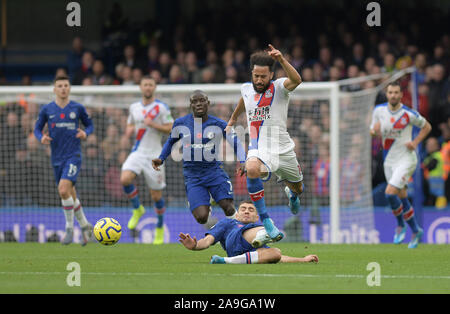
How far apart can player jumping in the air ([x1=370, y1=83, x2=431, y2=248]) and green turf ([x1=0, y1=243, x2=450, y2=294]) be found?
1.35 meters

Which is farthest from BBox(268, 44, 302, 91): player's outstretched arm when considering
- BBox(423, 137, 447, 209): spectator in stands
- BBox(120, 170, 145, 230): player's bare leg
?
BBox(423, 137, 447, 209): spectator in stands

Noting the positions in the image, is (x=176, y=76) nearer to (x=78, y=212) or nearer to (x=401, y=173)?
(x=78, y=212)

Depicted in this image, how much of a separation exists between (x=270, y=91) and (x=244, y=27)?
11551 mm

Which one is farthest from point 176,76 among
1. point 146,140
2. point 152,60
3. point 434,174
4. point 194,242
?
point 194,242

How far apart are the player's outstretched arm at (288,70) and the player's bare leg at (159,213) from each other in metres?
5.31

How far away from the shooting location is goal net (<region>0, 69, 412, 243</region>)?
16469 millimetres

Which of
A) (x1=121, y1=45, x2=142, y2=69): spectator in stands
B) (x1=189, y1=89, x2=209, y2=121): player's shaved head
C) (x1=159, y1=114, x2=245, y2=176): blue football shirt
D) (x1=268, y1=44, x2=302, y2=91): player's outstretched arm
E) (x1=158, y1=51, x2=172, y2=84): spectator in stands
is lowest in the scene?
(x1=159, y1=114, x2=245, y2=176): blue football shirt

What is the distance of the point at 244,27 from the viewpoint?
21.8 meters

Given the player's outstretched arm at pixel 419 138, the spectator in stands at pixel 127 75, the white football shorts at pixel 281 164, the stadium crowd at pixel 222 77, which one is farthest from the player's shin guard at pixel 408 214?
the spectator in stands at pixel 127 75

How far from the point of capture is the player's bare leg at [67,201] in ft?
44.2

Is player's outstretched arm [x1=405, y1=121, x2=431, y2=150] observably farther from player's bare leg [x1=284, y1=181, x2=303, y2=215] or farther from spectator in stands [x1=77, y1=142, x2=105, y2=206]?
spectator in stands [x1=77, y1=142, x2=105, y2=206]

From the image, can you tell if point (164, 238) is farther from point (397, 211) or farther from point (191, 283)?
point (191, 283)

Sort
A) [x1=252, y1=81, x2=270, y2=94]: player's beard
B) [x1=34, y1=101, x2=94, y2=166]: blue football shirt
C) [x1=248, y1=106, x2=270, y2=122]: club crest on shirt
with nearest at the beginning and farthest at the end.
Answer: [x1=252, y1=81, x2=270, y2=94]: player's beard < [x1=248, y1=106, x2=270, y2=122]: club crest on shirt < [x1=34, y1=101, x2=94, y2=166]: blue football shirt

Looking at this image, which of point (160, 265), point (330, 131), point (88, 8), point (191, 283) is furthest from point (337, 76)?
point (191, 283)
